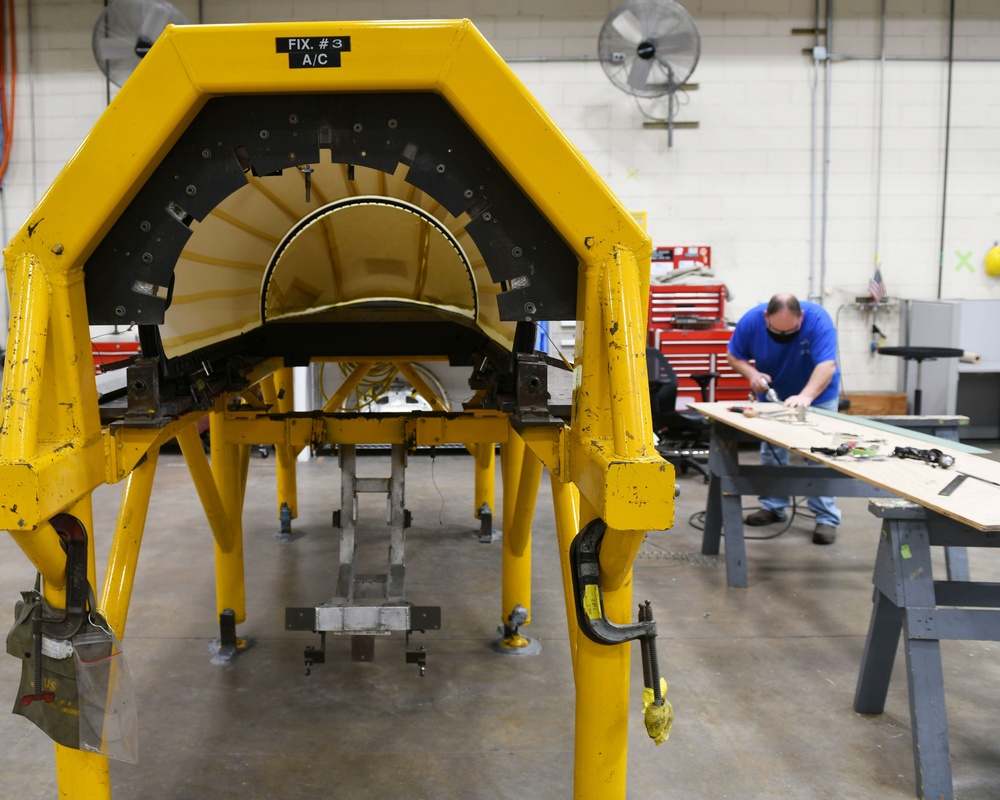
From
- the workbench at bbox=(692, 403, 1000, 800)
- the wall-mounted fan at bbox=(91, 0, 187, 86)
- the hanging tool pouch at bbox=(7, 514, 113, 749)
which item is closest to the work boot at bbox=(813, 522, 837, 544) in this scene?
the workbench at bbox=(692, 403, 1000, 800)

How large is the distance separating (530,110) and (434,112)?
0.73 feet

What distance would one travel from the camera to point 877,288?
7.57 m

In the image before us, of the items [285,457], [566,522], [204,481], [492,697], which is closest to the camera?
[566,522]

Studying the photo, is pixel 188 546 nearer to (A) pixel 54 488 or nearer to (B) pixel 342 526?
(B) pixel 342 526

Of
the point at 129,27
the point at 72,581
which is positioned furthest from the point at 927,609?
the point at 129,27

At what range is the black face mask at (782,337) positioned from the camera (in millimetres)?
4703

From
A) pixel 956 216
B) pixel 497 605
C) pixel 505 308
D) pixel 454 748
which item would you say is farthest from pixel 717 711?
pixel 956 216

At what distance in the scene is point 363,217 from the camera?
301 cm

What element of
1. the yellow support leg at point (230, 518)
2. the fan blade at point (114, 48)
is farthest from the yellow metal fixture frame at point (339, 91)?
the fan blade at point (114, 48)

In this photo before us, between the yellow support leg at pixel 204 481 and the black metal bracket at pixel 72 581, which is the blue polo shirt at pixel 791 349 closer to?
the yellow support leg at pixel 204 481

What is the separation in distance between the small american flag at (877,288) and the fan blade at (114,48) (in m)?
6.81

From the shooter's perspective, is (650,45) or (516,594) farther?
(650,45)

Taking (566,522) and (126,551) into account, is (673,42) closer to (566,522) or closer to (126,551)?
(566,522)

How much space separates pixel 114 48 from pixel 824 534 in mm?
6257
